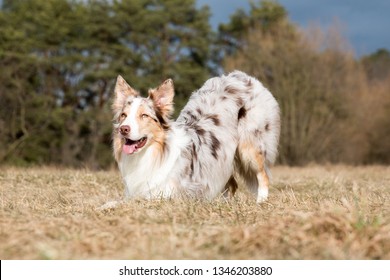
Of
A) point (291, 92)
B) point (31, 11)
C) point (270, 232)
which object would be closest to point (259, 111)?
point (270, 232)

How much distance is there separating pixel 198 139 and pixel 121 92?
4.02 feet

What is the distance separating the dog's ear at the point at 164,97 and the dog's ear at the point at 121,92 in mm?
259

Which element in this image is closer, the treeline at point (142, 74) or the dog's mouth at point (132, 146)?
the dog's mouth at point (132, 146)

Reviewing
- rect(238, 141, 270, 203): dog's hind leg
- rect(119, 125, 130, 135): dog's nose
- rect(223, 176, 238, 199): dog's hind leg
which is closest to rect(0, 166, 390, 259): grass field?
rect(119, 125, 130, 135): dog's nose

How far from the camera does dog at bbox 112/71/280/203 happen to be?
7.20 metres

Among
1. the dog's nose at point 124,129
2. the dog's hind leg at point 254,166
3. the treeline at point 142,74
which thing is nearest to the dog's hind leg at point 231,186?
the dog's hind leg at point 254,166

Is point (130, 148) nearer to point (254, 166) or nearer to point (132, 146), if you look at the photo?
point (132, 146)

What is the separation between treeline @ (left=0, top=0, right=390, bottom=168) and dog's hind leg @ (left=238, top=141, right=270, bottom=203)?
2177 centimetres

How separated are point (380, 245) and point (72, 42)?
30.9m

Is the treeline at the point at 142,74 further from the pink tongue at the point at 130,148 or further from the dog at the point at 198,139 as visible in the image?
the pink tongue at the point at 130,148

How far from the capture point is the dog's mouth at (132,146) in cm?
709

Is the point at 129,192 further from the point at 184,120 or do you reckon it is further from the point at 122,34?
the point at 122,34

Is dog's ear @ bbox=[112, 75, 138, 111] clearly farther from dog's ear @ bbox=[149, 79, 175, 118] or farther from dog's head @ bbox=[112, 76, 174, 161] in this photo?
dog's ear @ bbox=[149, 79, 175, 118]

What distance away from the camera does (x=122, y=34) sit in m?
34.4
